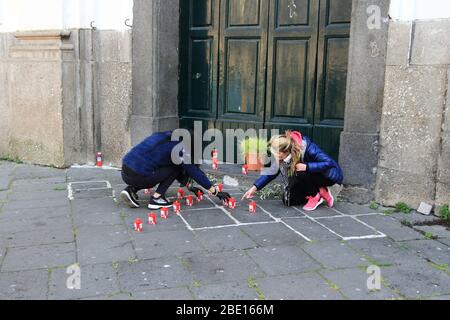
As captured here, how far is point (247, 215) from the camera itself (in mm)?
5324

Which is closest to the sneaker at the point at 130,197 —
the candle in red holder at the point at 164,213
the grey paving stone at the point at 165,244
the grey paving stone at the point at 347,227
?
the candle in red holder at the point at 164,213

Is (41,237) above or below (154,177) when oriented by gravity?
below

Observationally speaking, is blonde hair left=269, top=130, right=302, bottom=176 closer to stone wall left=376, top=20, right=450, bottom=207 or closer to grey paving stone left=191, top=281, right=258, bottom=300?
stone wall left=376, top=20, right=450, bottom=207

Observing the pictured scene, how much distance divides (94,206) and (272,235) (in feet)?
6.73

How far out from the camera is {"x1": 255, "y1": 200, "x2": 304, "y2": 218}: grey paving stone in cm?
537

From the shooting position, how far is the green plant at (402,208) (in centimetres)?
555

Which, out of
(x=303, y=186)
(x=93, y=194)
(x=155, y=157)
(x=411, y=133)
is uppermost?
(x=411, y=133)

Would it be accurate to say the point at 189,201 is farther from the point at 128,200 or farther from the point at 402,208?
the point at 402,208

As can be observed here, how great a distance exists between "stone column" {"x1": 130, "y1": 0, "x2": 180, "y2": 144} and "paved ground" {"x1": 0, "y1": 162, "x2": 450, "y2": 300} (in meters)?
1.42

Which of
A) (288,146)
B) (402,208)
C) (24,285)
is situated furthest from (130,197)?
(402,208)

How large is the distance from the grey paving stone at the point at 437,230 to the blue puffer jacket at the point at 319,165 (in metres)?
0.96

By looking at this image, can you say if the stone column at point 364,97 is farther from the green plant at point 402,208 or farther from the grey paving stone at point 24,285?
the grey paving stone at point 24,285

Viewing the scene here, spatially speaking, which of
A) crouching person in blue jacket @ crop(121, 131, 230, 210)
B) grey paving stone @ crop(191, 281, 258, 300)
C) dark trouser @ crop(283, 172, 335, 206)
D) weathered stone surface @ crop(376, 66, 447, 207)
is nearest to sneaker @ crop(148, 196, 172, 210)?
crouching person in blue jacket @ crop(121, 131, 230, 210)
